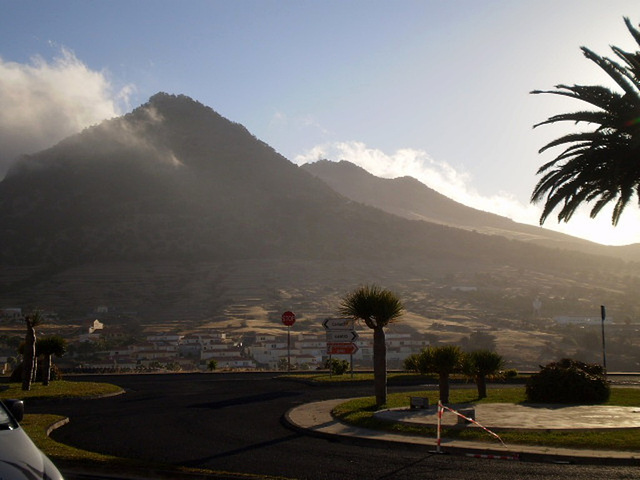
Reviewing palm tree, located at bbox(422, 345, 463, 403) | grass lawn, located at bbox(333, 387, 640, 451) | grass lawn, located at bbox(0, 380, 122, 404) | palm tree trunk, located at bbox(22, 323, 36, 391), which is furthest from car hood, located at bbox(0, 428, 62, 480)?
palm tree trunk, located at bbox(22, 323, 36, 391)

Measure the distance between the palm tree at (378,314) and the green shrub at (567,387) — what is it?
4.94 metres

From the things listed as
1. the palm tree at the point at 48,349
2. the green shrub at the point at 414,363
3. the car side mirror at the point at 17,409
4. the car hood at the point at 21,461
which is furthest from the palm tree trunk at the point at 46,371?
the car hood at the point at 21,461

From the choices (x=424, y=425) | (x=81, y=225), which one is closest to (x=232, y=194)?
(x=81, y=225)

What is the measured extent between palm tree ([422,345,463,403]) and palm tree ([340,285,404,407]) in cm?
135

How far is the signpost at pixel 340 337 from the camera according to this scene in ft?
79.9

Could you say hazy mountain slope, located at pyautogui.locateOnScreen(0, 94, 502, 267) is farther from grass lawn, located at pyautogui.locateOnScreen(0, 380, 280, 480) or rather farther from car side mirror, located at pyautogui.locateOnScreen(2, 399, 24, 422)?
car side mirror, located at pyautogui.locateOnScreen(2, 399, 24, 422)

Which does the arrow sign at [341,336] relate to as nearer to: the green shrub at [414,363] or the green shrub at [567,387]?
the green shrub at [414,363]

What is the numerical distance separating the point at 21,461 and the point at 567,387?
57.2 ft

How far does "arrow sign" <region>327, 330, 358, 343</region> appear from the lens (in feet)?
79.9

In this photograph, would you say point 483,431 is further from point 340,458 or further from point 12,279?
point 12,279

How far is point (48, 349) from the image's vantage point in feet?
93.6

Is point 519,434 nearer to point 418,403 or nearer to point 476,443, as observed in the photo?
point 476,443

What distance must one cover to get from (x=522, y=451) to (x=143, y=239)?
160687 millimetres

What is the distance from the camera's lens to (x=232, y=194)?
196m
